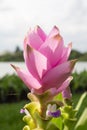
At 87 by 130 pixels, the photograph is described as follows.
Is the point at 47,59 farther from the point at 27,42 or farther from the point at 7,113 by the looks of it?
the point at 7,113

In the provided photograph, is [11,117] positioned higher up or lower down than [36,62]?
lower down

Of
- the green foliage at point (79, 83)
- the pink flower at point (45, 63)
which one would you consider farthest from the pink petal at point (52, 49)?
the green foliage at point (79, 83)

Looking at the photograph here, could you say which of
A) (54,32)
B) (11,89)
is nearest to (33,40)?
(54,32)

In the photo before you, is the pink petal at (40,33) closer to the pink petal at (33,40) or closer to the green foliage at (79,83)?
the pink petal at (33,40)

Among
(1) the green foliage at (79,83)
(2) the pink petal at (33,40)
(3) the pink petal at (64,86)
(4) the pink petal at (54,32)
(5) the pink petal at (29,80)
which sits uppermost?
(4) the pink petal at (54,32)

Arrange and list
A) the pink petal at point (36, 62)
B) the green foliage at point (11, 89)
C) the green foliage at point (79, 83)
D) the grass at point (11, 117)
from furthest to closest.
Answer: the green foliage at point (79, 83) < the green foliage at point (11, 89) < the grass at point (11, 117) < the pink petal at point (36, 62)

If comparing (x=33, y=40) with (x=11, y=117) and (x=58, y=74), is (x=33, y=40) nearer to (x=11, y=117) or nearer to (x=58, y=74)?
(x=58, y=74)
